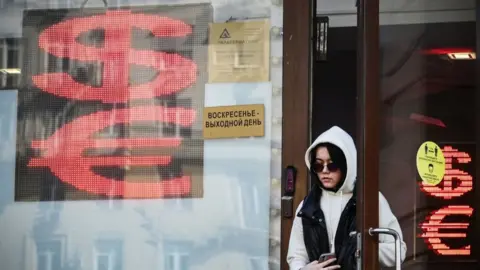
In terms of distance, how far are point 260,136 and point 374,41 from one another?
88cm

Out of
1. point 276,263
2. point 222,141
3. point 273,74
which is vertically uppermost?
point 273,74

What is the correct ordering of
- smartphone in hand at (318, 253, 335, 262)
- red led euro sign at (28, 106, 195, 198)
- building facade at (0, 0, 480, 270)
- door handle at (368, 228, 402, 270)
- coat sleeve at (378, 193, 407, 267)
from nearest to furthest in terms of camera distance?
door handle at (368, 228, 402, 270), coat sleeve at (378, 193, 407, 267), smartphone in hand at (318, 253, 335, 262), building facade at (0, 0, 480, 270), red led euro sign at (28, 106, 195, 198)

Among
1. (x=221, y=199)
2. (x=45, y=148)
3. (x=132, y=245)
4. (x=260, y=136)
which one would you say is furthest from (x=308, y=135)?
(x=45, y=148)

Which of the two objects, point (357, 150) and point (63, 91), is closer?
point (357, 150)

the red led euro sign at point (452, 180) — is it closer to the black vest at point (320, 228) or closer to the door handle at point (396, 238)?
the black vest at point (320, 228)

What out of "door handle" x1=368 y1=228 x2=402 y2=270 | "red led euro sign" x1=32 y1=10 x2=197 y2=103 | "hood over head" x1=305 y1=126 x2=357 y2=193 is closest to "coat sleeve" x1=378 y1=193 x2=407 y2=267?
"door handle" x1=368 y1=228 x2=402 y2=270

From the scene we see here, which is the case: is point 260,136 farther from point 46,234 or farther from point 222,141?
point 46,234

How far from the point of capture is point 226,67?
15.1ft

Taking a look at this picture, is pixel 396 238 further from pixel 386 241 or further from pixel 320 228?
pixel 320 228

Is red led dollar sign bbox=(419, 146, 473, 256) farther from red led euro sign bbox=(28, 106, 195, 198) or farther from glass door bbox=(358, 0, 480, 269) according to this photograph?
red led euro sign bbox=(28, 106, 195, 198)

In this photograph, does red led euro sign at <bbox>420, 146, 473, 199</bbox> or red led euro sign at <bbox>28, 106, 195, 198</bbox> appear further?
red led euro sign at <bbox>420, 146, 473, 199</bbox>

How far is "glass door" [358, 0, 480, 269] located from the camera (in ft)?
16.8

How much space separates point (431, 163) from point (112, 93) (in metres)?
1.81

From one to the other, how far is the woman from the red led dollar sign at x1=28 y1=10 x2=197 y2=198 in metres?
0.73
